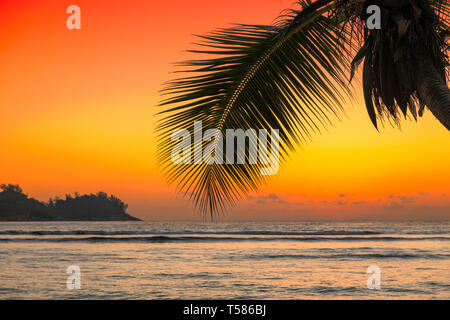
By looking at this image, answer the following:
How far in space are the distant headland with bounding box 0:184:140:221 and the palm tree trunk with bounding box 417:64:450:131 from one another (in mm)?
109946

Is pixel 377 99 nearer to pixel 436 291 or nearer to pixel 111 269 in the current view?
pixel 436 291

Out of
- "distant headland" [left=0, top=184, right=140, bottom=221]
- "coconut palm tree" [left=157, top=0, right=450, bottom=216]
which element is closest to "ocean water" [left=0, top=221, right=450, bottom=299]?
"coconut palm tree" [left=157, top=0, right=450, bottom=216]

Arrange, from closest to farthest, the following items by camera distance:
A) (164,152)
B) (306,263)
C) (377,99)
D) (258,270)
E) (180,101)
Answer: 1. (377,99)
2. (180,101)
3. (164,152)
4. (258,270)
5. (306,263)

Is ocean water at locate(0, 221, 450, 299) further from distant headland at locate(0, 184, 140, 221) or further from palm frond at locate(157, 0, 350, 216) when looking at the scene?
distant headland at locate(0, 184, 140, 221)

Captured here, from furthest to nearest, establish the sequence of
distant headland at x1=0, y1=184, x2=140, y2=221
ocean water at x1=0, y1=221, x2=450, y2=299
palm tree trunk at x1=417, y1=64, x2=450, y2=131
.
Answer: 1. distant headland at x1=0, y1=184, x2=140, y2=221
2. ocean water at x1=0, y1=221, x2=450, y2=299
3. palm tree trunk at x1=417, y1=64, x2=450, y2=131

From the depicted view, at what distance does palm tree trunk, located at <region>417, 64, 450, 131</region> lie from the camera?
6.60ft

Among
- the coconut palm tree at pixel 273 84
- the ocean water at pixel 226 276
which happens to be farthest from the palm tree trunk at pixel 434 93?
the ocean water at pixel 226 276

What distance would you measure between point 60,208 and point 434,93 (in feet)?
403

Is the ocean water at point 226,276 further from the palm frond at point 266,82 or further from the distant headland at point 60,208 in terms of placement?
the distant headland at point 60,208

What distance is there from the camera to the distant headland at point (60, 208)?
105 metres

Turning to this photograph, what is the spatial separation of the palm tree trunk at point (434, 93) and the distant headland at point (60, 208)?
110m
